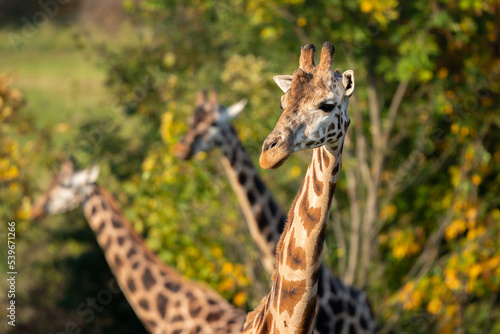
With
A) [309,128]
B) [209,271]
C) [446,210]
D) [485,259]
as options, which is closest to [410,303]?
[485,259]

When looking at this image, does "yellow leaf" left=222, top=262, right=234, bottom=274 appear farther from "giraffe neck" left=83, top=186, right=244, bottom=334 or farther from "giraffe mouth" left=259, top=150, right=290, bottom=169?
"giraffe mouth" left=259, top=150, right=290, bottom=169

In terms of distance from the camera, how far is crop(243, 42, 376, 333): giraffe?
235 cm

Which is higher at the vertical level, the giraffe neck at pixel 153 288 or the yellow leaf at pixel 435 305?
the giraffe neck at pixel 153 288

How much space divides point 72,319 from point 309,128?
599 centimetres

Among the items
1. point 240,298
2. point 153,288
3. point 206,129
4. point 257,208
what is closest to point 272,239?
point 257,208

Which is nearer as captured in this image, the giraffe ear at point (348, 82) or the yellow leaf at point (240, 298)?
the giraffe ear at point (348, 82)

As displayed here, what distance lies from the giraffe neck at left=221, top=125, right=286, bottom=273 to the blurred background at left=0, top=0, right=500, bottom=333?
1.18 meters

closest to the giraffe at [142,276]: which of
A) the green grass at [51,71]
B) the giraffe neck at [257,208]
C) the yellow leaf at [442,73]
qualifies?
the giraffe neck at [257,208]

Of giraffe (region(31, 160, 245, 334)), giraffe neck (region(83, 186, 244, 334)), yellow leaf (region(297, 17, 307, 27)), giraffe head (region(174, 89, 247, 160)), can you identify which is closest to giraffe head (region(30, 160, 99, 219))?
giraffe (region(31, 160, 245, 334))

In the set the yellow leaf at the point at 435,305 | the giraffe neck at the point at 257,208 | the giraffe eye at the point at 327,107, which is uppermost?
the giraffe eye at the point at 327,107

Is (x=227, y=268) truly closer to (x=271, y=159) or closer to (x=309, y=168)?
(x=309, y=168)

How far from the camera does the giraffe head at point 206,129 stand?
5098mm

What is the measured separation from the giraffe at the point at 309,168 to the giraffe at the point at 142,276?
1.40 meters

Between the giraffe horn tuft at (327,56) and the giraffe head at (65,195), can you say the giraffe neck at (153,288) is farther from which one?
the giraffe horn tuft at (327,56)
